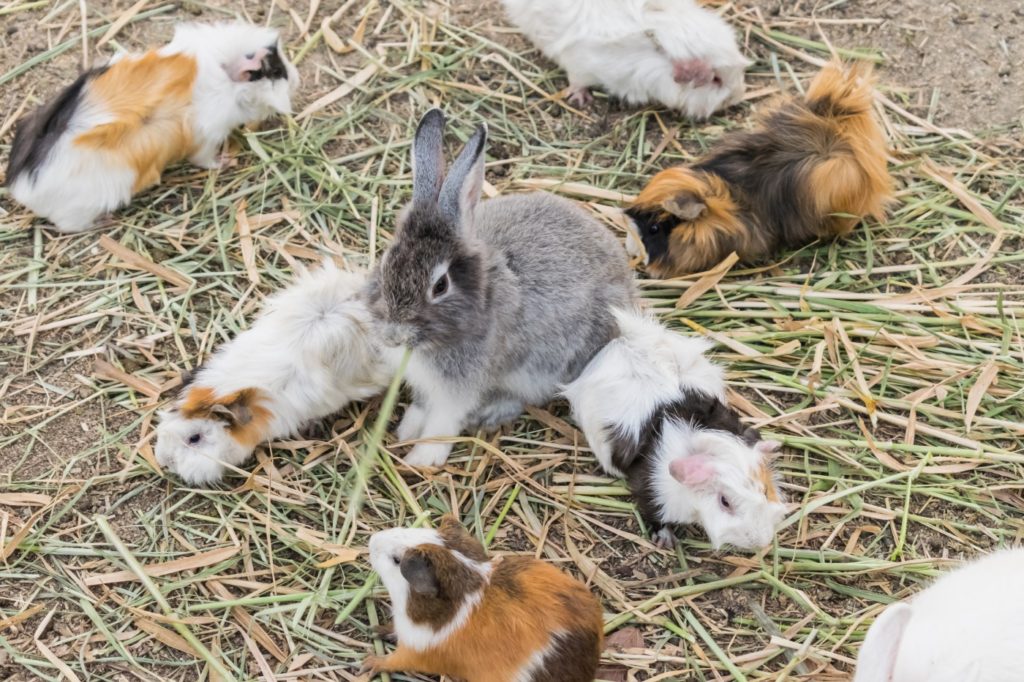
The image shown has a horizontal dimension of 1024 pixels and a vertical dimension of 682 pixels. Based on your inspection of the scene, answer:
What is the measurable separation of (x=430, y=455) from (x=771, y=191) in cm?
205

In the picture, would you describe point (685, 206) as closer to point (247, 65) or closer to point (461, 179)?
point (461, 179)

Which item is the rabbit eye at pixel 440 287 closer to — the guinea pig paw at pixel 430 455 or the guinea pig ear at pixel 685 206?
the guinea pig paw at pixel 430 455

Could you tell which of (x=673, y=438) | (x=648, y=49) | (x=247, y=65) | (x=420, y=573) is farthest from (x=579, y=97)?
(x=420, y=573)

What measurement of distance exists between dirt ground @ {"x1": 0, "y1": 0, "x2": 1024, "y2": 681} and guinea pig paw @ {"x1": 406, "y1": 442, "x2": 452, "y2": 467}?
10 centimetres

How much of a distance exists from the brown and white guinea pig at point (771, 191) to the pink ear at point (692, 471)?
131cm

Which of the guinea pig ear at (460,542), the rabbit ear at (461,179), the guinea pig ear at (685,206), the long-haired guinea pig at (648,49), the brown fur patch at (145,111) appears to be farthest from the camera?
the long-haired guinea pig at (648,49)

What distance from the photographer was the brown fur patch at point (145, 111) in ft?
15.1

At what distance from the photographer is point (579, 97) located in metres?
5.32

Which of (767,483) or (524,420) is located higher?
(767,483)

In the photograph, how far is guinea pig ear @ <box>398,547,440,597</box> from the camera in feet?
10.1

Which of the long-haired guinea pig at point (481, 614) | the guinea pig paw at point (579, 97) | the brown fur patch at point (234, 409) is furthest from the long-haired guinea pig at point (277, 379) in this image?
the guinea pig paw at point (579, 97)

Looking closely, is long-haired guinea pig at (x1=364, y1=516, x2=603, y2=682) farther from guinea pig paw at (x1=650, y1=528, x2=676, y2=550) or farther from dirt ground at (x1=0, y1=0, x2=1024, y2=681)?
guinea pig paw at (x1=650, y1=528, x2=676, y2=550)

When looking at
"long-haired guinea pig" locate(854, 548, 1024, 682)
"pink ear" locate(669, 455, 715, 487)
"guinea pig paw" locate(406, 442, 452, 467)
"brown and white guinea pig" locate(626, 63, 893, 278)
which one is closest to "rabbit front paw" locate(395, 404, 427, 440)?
"guinea pig paw" locate(406, 442, 452, 467)

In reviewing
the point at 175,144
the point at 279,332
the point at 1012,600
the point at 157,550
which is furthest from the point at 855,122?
the point at 157,550
